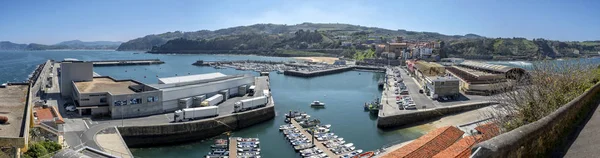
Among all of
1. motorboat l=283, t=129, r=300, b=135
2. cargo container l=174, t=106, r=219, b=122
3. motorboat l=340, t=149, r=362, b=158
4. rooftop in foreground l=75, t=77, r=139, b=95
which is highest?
rooftop in foreground l=75, t=77, r=139, b=95

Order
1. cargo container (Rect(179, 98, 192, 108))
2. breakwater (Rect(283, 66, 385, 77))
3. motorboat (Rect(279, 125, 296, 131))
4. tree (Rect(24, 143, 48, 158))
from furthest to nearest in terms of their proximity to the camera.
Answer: breakwater (Rect(283, 66, 385, 77)), cargo container (Rect(179, 98, 192, 108)), motorboat (Rect(279, 125, 296, 131)), tree (Rect(24, 143, 48, 158))

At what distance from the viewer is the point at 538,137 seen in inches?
152

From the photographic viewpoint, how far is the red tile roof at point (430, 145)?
504 inches

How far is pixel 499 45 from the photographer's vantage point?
91750mm

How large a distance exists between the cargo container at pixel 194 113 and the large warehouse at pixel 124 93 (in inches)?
75.1

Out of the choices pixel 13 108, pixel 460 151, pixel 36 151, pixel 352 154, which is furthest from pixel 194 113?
pixel 460 151

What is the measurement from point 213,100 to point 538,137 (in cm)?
1984

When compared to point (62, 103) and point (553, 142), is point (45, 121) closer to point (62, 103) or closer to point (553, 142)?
point (62, 103)

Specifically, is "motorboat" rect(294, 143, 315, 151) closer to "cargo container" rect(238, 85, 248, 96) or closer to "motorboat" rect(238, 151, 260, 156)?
"motorboat" rect(238, 151, 260, 156)

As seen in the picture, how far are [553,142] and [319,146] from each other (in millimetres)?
12703

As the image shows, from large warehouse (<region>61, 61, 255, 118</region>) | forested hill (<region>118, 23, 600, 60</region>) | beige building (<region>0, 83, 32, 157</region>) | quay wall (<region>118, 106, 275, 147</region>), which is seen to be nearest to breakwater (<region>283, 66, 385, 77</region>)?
forested hill (<region>118, 23, 600, 60</region>)

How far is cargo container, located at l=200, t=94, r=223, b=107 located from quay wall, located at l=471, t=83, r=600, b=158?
18313 mm

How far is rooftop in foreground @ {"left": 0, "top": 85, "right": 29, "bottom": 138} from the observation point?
35.8 ft

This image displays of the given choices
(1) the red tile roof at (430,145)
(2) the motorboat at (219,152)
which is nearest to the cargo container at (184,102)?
(2) the motorboat at (219,152)
